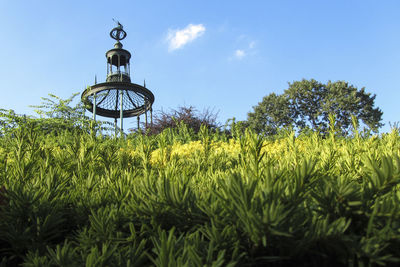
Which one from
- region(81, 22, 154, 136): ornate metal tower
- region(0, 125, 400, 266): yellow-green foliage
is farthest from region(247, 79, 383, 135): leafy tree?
region(0, 125, 400, 266): yellow-green foliage

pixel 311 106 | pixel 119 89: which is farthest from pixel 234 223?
pixel 311 106

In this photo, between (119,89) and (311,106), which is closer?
(119,89)

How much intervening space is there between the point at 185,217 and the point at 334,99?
4219 centimetres

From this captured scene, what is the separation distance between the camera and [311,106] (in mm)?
40156

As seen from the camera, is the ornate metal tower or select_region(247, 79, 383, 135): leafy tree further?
select_region(247, 79, 383, 135): leafy tree

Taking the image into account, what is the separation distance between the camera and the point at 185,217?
2.89 ft

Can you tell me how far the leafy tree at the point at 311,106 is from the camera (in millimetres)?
38188

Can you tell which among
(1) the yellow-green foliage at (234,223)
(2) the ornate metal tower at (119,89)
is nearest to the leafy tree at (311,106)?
(2) the ornate metal tower at (119,89)

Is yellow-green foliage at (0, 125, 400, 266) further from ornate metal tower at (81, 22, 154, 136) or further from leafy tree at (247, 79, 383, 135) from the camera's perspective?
leafy tree at (247, 79, 383, 135)

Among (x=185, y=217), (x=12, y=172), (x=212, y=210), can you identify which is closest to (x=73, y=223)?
(x=185, y=217)

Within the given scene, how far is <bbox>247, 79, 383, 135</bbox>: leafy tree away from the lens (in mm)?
38188

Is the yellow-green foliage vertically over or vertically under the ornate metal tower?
under

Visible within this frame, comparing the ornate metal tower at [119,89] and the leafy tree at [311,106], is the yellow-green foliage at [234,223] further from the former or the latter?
the leafy tree at [311,106]

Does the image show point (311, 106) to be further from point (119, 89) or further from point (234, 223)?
point (234, 223)
